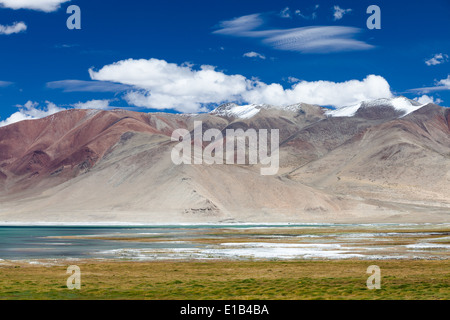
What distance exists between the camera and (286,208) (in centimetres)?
15188

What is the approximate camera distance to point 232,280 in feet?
90.2

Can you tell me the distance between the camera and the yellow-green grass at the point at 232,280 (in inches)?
890

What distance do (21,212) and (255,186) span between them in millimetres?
62465

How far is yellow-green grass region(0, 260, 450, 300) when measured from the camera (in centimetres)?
2261
